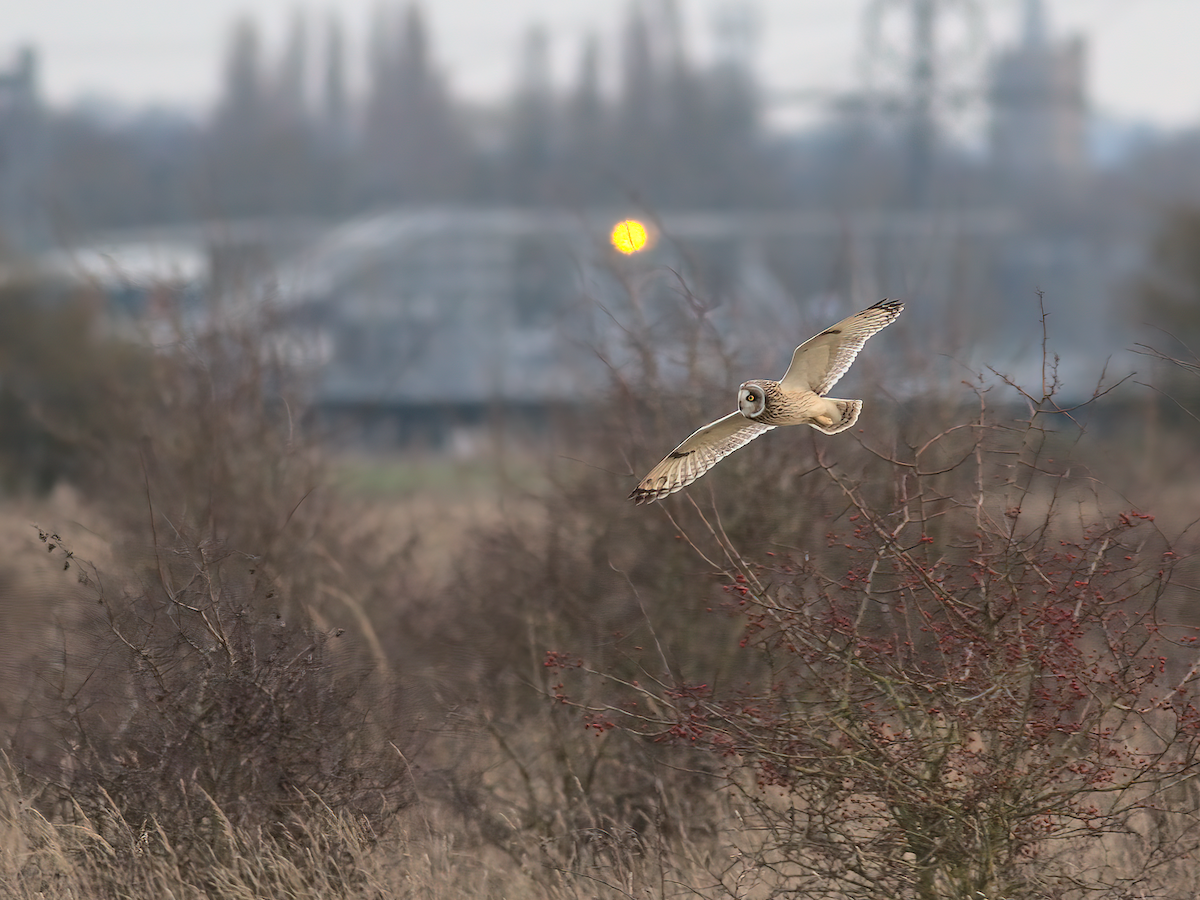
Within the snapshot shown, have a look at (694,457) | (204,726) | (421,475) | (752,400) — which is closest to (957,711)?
(752,400)

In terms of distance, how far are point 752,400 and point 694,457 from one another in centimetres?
39

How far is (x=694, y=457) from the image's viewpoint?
549 centimetres

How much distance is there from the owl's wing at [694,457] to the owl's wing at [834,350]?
24cm

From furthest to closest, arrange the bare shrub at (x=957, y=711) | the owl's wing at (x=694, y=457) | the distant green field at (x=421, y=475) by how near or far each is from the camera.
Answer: the distant green field at (x=421, y=475) → the owl's wing at (x=694, y=457) → the bare shrub at (x=957, y=711)

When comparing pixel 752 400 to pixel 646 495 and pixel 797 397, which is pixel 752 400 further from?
pixel 646 495

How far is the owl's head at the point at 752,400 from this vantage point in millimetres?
5152

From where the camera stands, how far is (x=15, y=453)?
20.3m

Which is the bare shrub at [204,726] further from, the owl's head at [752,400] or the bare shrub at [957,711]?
the owl's head at [752,400]

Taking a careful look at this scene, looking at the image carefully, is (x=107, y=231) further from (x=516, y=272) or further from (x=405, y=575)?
(x=405, y=575)

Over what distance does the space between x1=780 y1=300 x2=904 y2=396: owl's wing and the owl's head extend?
20 centimetres

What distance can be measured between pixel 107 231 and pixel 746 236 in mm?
24865

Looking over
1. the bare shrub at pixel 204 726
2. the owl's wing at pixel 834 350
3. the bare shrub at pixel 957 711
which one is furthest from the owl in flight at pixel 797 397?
the bare shrub at pixel 204 726

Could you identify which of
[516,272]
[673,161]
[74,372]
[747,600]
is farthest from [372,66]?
[747,600]

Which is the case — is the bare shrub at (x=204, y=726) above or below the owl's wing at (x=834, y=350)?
below
